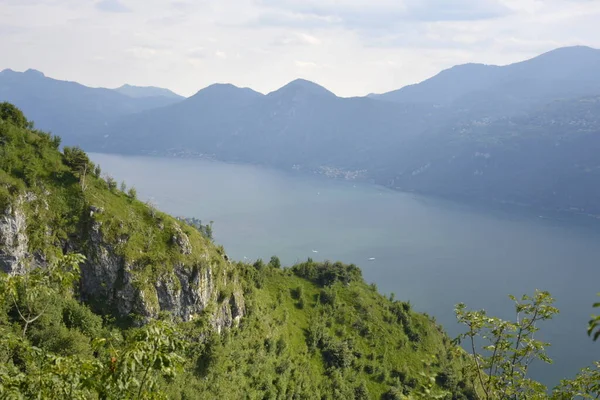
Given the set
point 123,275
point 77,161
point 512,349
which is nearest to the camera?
point 512,349

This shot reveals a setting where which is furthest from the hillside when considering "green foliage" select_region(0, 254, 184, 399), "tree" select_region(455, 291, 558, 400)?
"green foliage" select_region(0, 254, 184, 399)

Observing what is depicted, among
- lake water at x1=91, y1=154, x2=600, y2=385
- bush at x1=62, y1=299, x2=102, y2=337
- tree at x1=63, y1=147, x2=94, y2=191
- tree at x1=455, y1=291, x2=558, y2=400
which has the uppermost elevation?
tree at x1=63, y1=147, x2=94, y2=191

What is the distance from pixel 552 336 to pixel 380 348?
57237 millimetres

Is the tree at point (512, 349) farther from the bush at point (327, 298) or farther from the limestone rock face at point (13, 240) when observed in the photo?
the bush at point (327, 298)

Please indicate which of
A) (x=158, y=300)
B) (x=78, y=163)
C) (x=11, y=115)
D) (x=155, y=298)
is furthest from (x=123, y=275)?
(x=11, y=115)

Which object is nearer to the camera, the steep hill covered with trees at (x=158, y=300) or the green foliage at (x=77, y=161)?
the steep hill covered with trees at (x=158, y=300)

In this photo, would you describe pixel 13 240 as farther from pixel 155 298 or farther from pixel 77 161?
pixel 155 298

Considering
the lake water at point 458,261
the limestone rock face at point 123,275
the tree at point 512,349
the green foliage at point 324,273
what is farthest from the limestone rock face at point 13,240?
the lake water at point 458,261

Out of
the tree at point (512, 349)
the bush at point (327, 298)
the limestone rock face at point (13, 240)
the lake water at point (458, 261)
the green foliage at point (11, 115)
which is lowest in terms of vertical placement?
the lake water at point (458, 261)

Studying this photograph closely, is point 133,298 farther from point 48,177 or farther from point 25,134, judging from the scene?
point 25,134

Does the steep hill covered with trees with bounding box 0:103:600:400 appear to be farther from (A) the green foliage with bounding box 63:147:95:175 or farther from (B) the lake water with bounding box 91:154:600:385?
(B) the lake water with bounding box 91:154:600:385

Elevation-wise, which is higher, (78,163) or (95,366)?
(78,163)

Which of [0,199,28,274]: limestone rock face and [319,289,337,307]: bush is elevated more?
[0,199,28,274]: limestone rock face

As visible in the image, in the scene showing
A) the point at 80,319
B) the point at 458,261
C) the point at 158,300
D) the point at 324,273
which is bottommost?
the point at 458,261
